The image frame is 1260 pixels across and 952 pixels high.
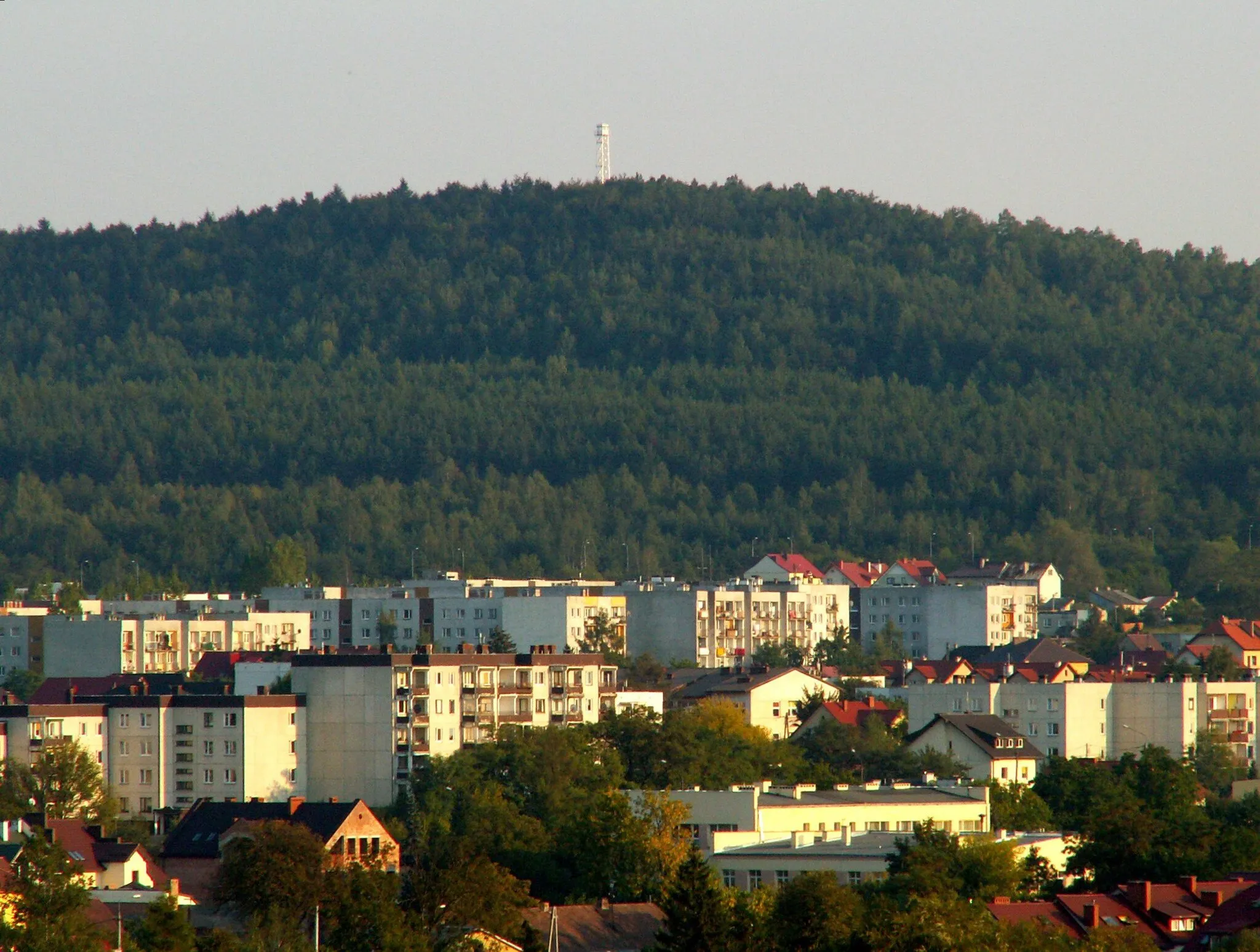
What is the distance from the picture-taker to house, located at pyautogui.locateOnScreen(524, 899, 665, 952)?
4488cm

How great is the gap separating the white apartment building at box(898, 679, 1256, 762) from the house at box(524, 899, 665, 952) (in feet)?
83.6

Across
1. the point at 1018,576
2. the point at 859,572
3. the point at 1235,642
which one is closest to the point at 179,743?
the point at 1235,642

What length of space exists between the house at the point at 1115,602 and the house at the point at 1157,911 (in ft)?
241

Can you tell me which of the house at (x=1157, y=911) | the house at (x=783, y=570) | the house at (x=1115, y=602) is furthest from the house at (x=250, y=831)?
the house at (x=1115, y=602)

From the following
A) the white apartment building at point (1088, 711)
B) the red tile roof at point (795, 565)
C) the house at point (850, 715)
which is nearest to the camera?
the house at point (850, 715)

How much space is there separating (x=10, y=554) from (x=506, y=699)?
288 ft

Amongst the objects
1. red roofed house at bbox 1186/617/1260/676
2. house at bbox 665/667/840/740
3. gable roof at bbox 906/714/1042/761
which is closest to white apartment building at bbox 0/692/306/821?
gable roof at bbox 906/714/1042/761

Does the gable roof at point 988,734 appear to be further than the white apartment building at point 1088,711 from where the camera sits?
No

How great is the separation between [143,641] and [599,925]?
1721 inches

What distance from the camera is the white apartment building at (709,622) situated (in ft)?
332

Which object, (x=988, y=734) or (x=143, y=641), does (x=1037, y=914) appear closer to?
(x=988, y=734)

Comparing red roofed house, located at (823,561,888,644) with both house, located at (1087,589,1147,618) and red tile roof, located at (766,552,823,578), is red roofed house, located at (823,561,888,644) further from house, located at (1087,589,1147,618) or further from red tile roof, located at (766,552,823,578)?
house, located at (1087,589,1147,618)

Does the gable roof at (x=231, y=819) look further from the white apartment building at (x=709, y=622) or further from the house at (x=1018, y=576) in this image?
the house at (x=1018, y=576)

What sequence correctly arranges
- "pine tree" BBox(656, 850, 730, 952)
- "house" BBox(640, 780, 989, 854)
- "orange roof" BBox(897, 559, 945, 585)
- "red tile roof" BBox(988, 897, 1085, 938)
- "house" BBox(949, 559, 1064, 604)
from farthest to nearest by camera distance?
"orange roof" BBox(897, 559, 945, 585)
"house" BBox(949, 559, 1064, 604)
"house" BBox(640, 780, 989, 854)
"red tile roof" BBox(988, 897, 1085, 938)
"pine tree" BBox(656, 850, 730, 952)
